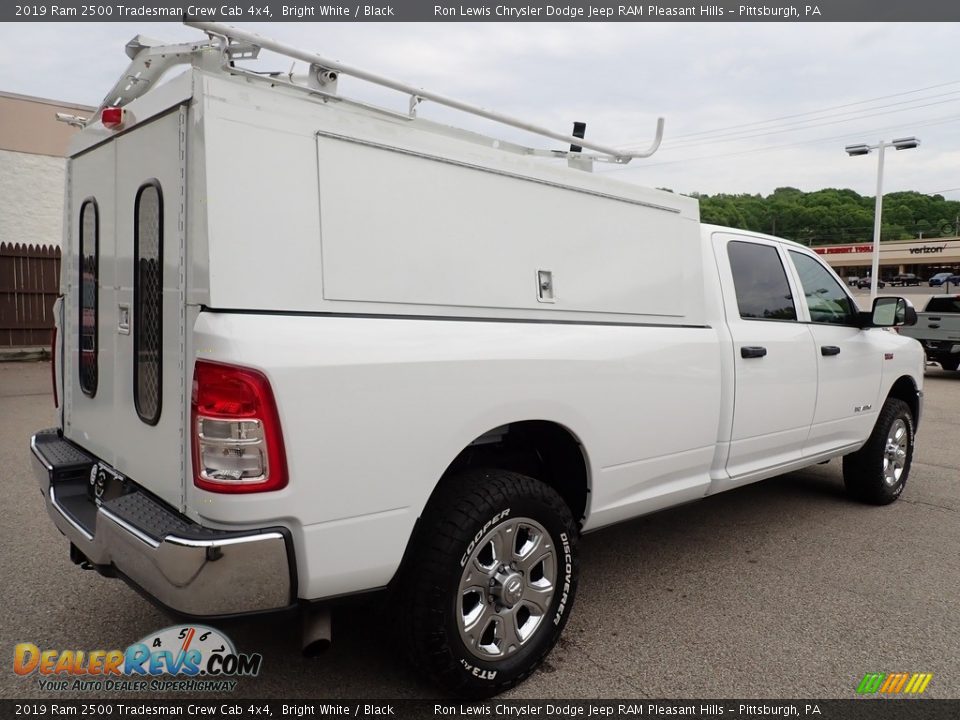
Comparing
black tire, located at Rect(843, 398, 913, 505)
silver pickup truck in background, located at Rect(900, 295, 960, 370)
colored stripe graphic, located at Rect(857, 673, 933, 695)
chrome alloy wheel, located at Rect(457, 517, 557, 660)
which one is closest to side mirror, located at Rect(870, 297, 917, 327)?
black tire, located at Rect(843, 398, 913, 505)

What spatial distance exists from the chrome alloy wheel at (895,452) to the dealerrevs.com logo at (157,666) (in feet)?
15.3

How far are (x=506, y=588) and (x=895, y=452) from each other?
4.13m

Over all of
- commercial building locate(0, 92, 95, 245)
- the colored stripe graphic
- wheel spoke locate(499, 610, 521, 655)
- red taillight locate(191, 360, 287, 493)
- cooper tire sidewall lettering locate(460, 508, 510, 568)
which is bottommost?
the colored stripe graphic

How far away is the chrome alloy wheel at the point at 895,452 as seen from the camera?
18.1 feet

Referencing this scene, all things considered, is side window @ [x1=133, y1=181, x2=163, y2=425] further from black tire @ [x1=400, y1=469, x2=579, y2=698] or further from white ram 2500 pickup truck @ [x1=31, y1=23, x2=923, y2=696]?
black tire @ [x1=400, y1=469, x2=579, y2=698]

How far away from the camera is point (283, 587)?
7.43 feet

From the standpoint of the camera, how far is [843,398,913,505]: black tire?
5430 mm

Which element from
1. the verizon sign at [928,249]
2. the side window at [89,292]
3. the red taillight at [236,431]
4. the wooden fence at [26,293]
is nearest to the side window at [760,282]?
the red taillight at [236,431]

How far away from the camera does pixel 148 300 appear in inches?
106

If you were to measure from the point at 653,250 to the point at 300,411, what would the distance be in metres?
2.11

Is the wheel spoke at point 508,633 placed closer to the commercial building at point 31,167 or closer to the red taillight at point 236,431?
the red taillight at point 236,431

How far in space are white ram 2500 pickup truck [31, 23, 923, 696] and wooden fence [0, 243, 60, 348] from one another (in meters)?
12.9

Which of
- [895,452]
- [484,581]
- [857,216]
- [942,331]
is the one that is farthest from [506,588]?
[857,216]

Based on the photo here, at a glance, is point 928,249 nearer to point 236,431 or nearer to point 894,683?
point 894,683
